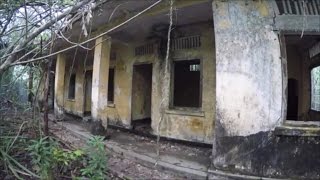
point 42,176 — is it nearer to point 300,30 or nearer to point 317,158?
point 317,158

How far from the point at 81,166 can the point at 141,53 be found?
4500mm

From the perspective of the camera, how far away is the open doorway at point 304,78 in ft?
24.8

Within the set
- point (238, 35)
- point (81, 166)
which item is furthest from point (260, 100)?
point (81, 166)

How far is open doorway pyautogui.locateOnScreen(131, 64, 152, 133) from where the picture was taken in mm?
9805

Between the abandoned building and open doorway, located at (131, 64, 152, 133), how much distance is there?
0.03m

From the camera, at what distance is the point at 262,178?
5.02m

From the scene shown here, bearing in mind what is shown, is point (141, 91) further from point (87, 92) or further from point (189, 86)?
point (87, 92)

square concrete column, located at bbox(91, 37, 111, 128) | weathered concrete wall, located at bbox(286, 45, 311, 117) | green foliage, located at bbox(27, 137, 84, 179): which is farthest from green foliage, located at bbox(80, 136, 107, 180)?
weathered concrete wall, located at bbox(286, 45, 311, 117)

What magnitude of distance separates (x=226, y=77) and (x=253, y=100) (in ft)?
1.88

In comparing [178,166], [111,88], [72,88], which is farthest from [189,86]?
[72,88]

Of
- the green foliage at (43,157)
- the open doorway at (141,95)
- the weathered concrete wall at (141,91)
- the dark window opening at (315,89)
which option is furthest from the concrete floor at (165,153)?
the dark window opening at (315,89)

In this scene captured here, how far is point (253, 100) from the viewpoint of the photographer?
17.2ft

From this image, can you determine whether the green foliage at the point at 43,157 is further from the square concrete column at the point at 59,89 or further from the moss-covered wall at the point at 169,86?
the square concrete column at the point at 59,89

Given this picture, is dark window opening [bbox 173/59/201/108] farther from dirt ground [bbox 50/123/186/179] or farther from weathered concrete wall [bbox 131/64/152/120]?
dirt ground [bbox 50/123/186/179]
